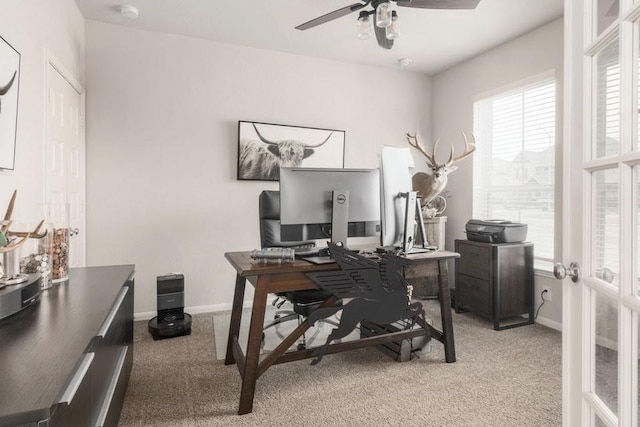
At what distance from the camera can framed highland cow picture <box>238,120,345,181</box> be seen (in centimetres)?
361

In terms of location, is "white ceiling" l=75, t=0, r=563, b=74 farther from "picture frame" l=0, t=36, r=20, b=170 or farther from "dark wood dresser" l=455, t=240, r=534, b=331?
"dark wood dresser" l=455, t=240, r=534, b=331

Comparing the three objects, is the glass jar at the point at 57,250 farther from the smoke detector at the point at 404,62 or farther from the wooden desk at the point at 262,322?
the smoke detector at the point at 404,62

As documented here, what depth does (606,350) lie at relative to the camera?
84 centimetres

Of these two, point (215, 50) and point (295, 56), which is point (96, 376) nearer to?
point (215, 50)

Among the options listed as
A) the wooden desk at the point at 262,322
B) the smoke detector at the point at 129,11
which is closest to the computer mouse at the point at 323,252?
the wooden desk at the point at 262,322

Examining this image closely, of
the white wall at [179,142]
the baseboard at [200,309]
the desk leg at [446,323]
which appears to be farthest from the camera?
the baseboard at [200,309]

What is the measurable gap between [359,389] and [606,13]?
2033 millimetres

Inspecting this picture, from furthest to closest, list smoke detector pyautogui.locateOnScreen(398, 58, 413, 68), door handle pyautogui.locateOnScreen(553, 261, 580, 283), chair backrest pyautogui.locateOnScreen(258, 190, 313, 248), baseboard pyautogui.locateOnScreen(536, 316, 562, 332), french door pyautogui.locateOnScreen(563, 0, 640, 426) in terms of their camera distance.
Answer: smoke detector pyautogui.locateOnScreen(398, 58, 413, 68)
baseboard pyautogui.locateOnScreen(536, 316, 562, 332)
chair backrest pyautogui.locateOnScreen(258, 190, 313, 248)
door handle pyautogui.locateOnScreen(553, 261, 580, 283)
french door pyautogui.locateOnScreen(563, 0, 640, 426)

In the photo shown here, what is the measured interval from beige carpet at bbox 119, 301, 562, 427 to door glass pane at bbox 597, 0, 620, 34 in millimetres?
1770

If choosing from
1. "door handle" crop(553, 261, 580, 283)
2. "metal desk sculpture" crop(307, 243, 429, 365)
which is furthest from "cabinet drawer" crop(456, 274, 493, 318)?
"door handle" crop(553, 261, 580, 283)

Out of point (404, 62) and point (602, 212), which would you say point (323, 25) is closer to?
point (404, 62)

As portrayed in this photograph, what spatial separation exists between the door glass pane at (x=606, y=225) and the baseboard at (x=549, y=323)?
267 centimetres

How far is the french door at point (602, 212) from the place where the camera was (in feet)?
2.42

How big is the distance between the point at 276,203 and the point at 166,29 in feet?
6.61
